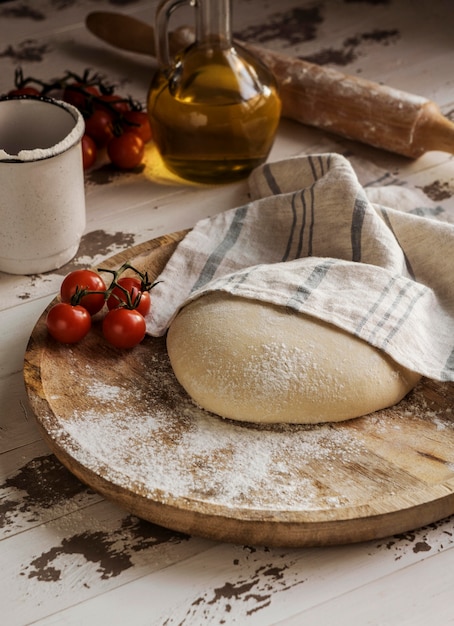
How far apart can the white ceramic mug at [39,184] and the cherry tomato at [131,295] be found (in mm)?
188

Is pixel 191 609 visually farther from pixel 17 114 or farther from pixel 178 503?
pixel 17 114

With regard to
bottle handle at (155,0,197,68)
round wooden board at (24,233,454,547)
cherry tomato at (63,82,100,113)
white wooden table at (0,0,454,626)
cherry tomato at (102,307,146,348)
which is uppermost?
bottle handle at (155,0,197,68)

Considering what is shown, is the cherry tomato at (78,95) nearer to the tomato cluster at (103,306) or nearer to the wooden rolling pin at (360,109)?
the wooden rolling pin at (360,109)

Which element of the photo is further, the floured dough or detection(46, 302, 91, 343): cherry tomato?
detection(46, 302, 91, 343): cherry tomato

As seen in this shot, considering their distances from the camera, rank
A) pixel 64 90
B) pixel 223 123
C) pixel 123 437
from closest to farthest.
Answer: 1. pixel 123 437
2. pixel 223 123
3. pixel 64 90

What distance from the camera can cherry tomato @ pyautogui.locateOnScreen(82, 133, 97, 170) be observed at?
1.76m

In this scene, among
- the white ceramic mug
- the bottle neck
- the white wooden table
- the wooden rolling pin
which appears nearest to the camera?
the white wooden table

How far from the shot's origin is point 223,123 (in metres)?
1.60

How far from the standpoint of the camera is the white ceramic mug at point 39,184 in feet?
4.50

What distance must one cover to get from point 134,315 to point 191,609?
0.44 m

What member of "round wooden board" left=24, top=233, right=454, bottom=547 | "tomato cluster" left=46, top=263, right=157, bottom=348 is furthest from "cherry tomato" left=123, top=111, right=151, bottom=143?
"round wooden board" left=24, top=233, right=454, bottom=547

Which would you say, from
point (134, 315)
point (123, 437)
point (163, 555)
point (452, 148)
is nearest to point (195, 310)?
point (134, 315)

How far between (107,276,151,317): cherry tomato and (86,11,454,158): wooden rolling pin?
67 centimetres

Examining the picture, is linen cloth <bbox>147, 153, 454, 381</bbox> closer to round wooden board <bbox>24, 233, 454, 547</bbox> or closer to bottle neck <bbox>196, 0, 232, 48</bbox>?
round wooden board <bbox>24, 233, 454, 547</bbox>
